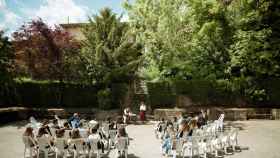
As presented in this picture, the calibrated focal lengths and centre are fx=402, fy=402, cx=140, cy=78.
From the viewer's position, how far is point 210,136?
56.6ft

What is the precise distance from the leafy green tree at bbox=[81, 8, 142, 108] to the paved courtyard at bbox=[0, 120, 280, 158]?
710 centimetres

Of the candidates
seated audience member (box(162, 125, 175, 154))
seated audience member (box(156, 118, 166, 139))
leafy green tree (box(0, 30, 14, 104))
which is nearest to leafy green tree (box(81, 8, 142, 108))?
leafy green tree (box(0, 30, 14, 104))

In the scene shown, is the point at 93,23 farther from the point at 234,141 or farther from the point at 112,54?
the point at 234,141

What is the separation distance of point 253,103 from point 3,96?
20680 mm

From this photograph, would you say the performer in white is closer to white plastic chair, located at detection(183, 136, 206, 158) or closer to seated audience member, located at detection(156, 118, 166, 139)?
seated audience member, located at detection(156, 118, 166, 139)

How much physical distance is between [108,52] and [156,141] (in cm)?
1324

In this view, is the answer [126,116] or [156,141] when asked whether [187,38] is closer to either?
[126,116]

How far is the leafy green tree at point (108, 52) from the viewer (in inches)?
1288

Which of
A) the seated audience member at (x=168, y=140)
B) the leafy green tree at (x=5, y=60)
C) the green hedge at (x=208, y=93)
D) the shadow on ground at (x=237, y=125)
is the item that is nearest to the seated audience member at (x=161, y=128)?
the seated audience member at (x=168, y=140)

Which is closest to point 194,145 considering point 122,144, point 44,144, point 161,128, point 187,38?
point 122,144

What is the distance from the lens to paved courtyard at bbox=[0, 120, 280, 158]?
58.5ft

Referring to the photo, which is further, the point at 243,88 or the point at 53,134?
the point at 243,88

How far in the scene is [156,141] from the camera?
21047 millimetres

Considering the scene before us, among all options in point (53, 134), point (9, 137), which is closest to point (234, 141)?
point (53, 134)
